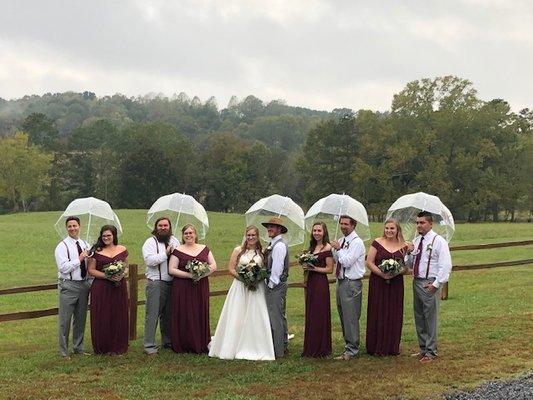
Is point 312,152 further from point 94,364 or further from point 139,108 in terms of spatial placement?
point 139,108

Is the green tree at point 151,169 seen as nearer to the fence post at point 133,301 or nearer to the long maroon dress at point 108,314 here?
the fence post at point 133,301

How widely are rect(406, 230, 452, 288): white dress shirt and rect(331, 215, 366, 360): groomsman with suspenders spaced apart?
2.58 ft

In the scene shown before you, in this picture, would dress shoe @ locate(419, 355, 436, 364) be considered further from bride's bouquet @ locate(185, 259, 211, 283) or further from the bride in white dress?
bride's bouquet @ locate(185, 259, 211, 283)

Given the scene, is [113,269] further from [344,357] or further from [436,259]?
[436,259]

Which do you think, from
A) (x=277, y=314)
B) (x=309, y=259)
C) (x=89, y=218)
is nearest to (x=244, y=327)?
(x=277, y=314)

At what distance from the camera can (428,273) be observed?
8633 millimetres

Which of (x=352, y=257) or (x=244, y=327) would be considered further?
(x=244, y=327)

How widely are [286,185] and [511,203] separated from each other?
30.0 m

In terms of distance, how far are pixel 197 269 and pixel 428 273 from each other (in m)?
3.13

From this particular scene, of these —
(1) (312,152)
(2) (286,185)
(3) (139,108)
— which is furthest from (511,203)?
(3) (139,108)

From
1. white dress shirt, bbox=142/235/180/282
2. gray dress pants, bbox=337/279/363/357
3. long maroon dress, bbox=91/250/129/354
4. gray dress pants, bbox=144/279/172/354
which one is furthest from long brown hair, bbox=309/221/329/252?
long maroon dress, bbox=91/250/129/354

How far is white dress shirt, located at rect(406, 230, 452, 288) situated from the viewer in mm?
8531

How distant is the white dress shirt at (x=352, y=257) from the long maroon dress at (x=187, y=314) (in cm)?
197

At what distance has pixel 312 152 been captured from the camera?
65625 mm
